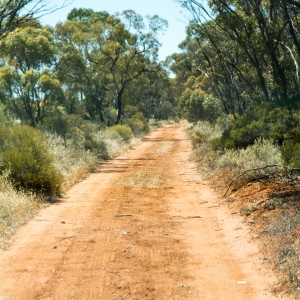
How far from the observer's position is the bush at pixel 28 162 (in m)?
14.3

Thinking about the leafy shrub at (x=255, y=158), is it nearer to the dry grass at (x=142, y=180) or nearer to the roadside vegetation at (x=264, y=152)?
the roadside vegetation at (x=264, y=152)

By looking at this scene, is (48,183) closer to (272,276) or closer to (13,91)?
(272,276)

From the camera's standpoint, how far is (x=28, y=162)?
14.4m

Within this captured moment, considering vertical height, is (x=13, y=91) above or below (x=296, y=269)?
above

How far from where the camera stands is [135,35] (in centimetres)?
4606

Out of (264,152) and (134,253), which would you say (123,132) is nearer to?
(264,152)

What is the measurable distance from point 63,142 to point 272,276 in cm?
2142

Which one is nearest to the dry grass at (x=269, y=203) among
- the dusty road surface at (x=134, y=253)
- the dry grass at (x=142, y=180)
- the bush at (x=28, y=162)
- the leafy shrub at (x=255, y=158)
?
the leafy shrub at (x=255, y=158)

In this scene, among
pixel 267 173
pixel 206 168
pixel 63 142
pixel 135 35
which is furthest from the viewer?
pixel 135 35

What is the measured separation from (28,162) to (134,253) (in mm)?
6530

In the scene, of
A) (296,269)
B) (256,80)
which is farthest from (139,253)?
(256,80)

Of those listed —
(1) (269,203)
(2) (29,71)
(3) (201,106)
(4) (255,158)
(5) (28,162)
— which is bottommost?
(1) (269,203)

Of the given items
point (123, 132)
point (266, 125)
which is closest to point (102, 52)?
point (123, 132)

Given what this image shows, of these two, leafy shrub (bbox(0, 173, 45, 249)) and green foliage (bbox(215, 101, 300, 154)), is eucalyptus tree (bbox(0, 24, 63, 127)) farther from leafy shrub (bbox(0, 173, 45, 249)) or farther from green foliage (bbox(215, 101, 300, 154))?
leafy shrub (bbox(0, 173, 45, 249))
